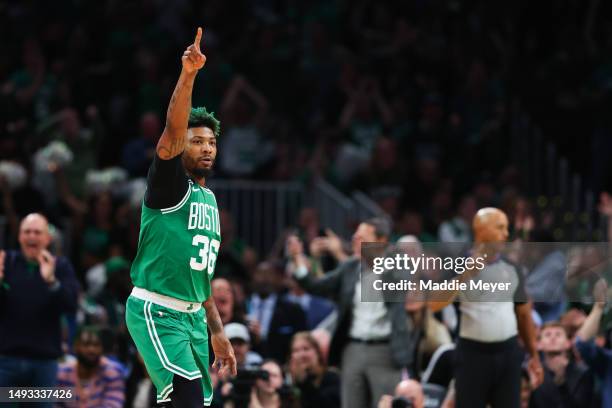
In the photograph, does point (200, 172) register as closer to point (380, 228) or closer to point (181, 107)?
point (181, 107)

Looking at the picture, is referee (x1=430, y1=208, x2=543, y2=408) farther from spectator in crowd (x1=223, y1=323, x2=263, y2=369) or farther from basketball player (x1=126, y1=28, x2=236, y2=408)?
basketball player (x1=126, y1=28, x2=236, y2=408)

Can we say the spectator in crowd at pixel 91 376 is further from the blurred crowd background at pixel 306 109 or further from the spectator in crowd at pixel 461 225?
the spectator in crowd at pixel 461 225

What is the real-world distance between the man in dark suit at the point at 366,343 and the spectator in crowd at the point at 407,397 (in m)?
0.44

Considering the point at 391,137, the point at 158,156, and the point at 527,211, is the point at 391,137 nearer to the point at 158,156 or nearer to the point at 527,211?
the point at 527,211

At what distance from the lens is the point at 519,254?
30.2 ft

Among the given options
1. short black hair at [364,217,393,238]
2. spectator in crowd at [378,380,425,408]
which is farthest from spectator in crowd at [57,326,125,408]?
short black hair at [364,217,393,238]

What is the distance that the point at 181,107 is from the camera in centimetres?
625

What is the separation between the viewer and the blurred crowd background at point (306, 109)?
13.2m

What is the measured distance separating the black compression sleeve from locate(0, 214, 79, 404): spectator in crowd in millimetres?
2971

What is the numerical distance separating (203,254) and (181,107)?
0.83 m

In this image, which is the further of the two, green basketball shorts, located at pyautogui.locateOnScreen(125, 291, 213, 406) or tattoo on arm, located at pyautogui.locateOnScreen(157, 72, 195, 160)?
green basketball shorts, located at pyautogui.locateOnScreen(125, 291, 213, 406)

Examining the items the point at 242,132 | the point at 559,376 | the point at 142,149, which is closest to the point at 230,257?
the point at 142,149

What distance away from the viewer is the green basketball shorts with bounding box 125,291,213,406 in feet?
21.4

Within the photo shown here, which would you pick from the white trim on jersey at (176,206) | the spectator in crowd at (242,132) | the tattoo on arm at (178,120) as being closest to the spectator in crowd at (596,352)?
the white trim on jersey at (176,206)
